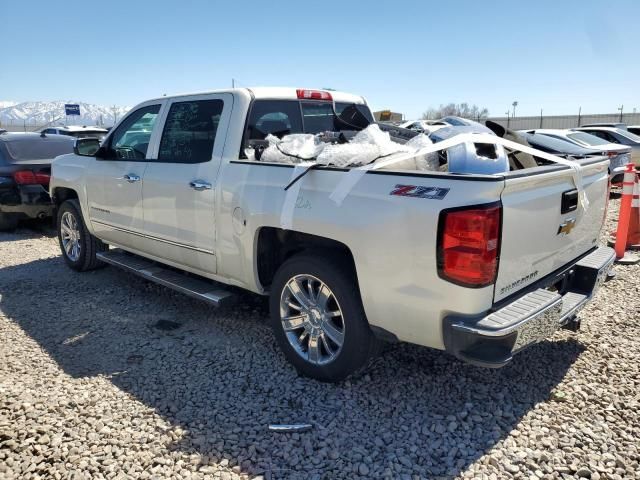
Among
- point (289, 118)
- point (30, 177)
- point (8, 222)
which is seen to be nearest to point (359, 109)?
point (289, 118)

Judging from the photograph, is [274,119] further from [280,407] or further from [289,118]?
[280,407]

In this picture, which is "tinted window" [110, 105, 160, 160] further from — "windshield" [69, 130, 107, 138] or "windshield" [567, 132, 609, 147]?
"windshield" [69, 130, 107, 138]

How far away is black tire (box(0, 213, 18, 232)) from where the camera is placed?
845cm

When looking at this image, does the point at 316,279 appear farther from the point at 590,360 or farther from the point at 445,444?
the point at 590,360

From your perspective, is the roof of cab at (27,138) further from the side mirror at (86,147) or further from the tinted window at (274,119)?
the tinted window at (274,119)

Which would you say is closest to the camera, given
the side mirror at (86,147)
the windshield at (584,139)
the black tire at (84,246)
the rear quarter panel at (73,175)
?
the side mirror at (86,147)

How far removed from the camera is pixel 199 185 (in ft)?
13.1

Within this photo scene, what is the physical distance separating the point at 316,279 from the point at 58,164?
4.39m

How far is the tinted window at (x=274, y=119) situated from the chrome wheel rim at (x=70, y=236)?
321 centimetres

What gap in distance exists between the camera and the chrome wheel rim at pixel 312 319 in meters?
3.36

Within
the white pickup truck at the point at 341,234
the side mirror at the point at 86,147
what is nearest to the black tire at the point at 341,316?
the white pickup truck at the point at 341,234

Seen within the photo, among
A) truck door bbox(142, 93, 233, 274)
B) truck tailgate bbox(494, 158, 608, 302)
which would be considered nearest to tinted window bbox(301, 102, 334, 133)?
truck door bbox(142, 93, 233, 274)

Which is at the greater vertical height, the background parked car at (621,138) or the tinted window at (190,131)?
the tinted window at (190,131)

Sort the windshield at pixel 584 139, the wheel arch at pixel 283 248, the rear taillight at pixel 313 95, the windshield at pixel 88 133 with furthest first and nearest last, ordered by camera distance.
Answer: the windshield at pixel 88 133, the windshield at pixel 584 139, the rear taillight at pixel 313 95, the wheel arch at pixel 283 248
